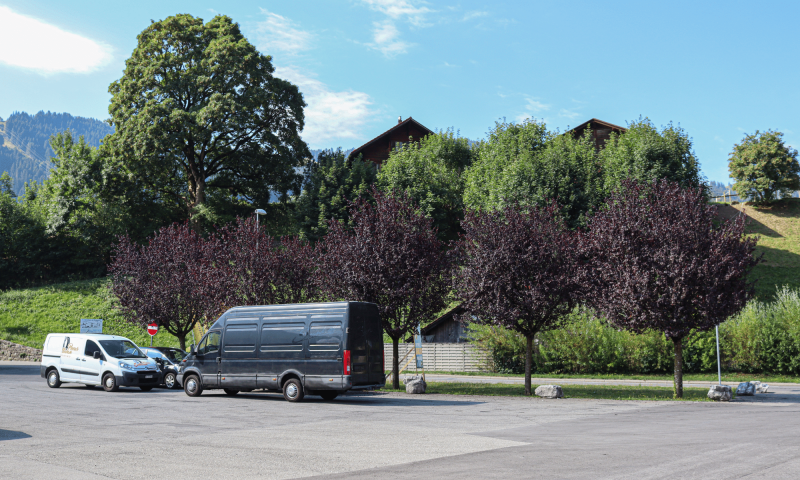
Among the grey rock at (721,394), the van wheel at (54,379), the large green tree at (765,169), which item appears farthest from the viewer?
the large green tree at (765,169)

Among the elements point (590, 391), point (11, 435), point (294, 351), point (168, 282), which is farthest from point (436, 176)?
point (11, 435)

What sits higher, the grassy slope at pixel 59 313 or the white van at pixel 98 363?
the grassy slope at pixel 59 313

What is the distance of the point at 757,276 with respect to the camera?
4500 cm

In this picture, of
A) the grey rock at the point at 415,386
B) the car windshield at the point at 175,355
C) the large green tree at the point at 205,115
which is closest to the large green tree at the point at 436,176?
the large green tree at the point at 205,115

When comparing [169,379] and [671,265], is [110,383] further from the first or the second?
[671,265]

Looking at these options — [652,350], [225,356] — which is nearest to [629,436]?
[225,356]

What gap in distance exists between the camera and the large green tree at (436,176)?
154 ft

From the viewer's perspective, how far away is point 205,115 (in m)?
43.4

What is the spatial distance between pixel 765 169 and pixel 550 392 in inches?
1900

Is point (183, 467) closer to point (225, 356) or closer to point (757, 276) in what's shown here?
point (225, 356)

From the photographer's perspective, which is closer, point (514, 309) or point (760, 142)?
point (514, 309)

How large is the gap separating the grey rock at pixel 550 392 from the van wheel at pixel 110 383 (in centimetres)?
1444

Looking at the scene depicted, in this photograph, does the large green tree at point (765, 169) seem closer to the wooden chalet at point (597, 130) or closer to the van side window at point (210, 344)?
the wooden chalet at point (597, 130)

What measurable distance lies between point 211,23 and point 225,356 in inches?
1473
